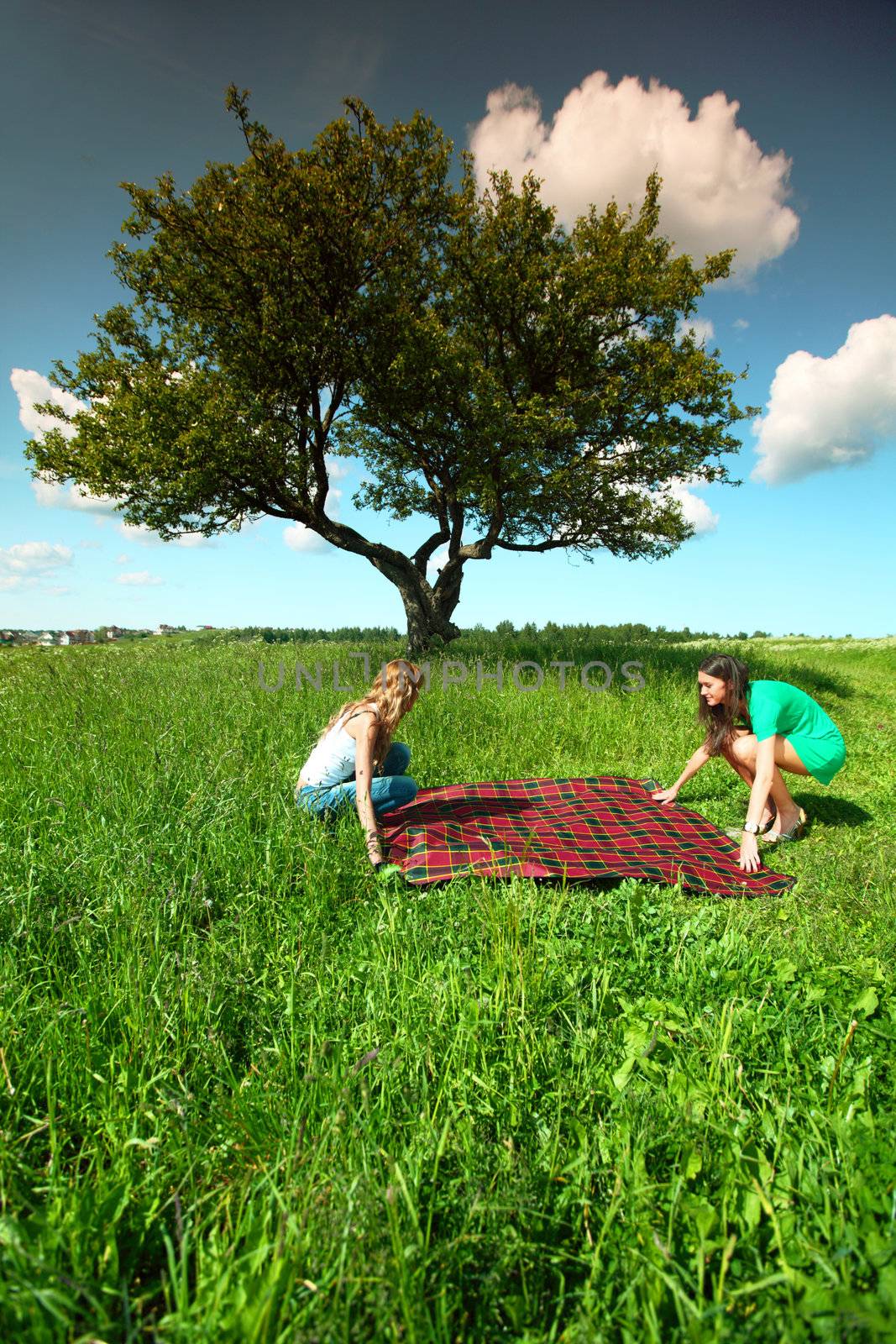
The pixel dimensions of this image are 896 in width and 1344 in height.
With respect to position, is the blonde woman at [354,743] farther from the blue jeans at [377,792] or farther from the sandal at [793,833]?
the sandal at [793,833]

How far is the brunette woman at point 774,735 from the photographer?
546 cm

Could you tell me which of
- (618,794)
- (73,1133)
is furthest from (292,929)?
(618,794)

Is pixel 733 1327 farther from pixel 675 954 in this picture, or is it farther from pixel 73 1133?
pixel 73 1133

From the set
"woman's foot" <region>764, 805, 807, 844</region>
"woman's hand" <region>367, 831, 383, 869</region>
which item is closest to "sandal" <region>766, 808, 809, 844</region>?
"woman's foot" <region>764, 805, 807, 844</region>

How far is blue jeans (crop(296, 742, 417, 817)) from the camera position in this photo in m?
4.75

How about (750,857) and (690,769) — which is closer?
(750,857)

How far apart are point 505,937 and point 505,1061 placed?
2.21ft

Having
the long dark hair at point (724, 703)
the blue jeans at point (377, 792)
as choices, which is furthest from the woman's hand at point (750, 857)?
the blue jeans at point (377, 792)

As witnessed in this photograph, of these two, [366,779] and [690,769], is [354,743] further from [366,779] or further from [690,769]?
[690,769]

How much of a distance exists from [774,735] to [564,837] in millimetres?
2051

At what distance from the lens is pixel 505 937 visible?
2957mm

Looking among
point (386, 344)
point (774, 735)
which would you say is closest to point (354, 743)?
point (774, 735)

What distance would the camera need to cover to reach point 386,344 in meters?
13.2

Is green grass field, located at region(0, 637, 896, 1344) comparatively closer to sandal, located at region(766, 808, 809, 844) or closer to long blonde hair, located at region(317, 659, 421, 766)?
sandal, located at region(766, 808, 809, 844)
